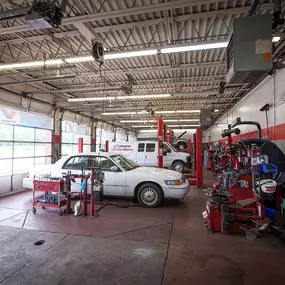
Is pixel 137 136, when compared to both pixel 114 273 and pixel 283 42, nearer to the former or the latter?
pixel 283 42

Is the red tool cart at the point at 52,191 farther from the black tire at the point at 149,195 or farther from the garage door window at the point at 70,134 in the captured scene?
the garage door window at the point at 70,134

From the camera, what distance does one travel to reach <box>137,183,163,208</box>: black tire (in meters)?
5.28

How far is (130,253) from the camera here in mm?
2984

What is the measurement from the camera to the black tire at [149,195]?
17.3ft

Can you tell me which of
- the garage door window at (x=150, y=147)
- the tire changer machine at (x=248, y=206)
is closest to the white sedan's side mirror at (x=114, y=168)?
the tire changer machine at (x=248, y=206)

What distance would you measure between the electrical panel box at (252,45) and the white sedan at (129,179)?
125 inches

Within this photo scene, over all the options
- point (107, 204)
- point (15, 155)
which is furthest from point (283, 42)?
point (15, 155)

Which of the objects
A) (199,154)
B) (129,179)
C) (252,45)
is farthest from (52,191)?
(199,154)

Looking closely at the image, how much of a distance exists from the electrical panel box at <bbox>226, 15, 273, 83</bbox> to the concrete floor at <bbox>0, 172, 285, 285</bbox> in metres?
2.83

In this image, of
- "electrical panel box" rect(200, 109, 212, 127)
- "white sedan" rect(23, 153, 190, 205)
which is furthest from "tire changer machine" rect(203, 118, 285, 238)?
"electrical panel box" rect(200, 109, 212, 127)

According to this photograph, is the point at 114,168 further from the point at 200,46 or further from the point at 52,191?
the point at 200,46

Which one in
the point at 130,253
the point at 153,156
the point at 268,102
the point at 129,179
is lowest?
the point at 130,253

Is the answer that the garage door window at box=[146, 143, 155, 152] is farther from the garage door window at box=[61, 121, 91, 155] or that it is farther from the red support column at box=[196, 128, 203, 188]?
the garage door window at box=[61, 121, 91, 155]

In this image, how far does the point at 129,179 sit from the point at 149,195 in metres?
0.70
